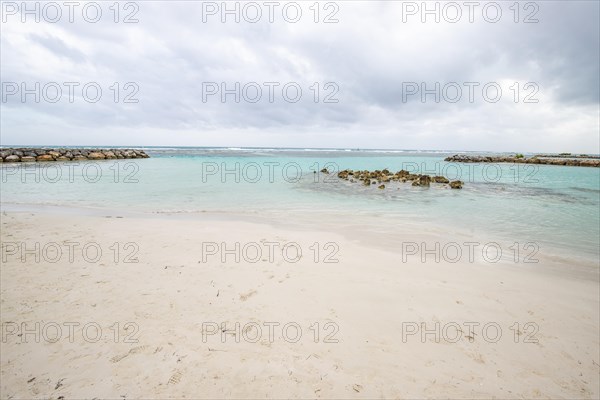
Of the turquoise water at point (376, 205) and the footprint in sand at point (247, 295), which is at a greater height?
the turquoise water at point (376, 205)

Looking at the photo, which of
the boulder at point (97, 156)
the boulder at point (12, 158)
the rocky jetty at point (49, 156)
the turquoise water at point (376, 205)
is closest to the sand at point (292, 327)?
the turquoise water at point (376, 205)

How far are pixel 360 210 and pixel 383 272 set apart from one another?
6.53m

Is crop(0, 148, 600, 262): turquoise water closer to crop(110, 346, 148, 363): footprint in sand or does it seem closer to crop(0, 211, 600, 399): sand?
crop(0, 211, 600, 399): sand

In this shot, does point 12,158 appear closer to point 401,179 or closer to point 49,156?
point 49,156

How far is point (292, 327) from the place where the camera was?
4082mm

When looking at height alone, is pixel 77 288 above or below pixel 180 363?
above

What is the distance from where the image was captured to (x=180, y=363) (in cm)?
335

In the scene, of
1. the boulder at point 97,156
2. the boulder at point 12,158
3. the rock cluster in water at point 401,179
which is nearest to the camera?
the rock cluster in water at point 401,179

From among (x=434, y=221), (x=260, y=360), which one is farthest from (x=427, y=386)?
(x=434, y=221)

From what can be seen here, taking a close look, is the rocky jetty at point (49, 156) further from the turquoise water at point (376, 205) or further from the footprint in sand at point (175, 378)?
the footprint in sand at point (175, 378)

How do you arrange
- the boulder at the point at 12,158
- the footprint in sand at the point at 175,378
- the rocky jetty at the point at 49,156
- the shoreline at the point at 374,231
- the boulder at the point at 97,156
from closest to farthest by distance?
the footprint in sand at the point at 175,378 < the shoreline at the point at 374,231 < the boulder at the point at 12,158 < the rocky jetty at the point at 49,156 < the boulder at the point at 97,156

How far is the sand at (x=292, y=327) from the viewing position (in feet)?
10.4

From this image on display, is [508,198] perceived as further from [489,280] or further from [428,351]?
[428,351]

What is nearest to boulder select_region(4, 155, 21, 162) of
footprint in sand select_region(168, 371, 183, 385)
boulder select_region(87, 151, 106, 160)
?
boulder select_region(87, 151, 106, 160)
